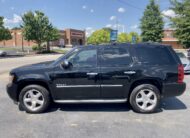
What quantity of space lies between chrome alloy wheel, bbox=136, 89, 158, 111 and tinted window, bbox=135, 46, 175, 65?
76 centimetres

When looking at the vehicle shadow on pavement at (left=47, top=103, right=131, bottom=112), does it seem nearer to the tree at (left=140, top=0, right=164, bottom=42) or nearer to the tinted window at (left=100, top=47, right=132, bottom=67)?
the tinted window at (left=100, top=47, right=132, bottom=67)

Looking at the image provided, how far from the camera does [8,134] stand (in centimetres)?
477

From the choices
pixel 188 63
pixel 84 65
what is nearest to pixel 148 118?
pixel 84 65

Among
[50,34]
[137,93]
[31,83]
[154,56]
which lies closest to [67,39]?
[50,34]

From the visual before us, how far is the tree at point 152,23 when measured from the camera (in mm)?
43872

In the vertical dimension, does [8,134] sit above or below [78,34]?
below

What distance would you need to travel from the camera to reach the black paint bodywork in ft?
19.9

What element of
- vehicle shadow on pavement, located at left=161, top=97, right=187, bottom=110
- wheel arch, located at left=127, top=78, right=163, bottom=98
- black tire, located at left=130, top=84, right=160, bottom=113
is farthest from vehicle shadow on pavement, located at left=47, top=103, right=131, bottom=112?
vehicle shadow on pavement, located at left=161, top=97, right=187, bottom=110

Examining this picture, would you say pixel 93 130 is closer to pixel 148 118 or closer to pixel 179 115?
pixel 148 118

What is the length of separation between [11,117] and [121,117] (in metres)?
2.62

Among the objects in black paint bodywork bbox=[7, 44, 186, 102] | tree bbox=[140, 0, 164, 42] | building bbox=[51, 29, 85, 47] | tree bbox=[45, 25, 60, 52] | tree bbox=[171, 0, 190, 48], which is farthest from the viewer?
building bbox=[51, 29, 85, 47]

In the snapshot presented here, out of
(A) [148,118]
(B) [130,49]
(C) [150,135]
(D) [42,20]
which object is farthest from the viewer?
(D) [42,20]

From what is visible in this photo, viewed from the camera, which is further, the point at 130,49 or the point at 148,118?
the point at 130,49

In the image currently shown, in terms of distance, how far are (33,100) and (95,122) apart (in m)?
1.78
